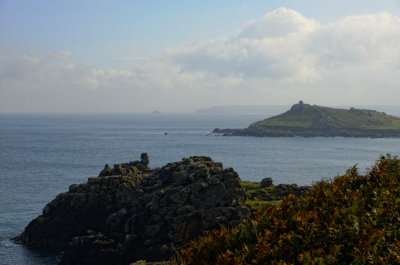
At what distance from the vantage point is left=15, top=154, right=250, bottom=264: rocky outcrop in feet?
184

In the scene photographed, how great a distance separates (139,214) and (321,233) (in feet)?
153

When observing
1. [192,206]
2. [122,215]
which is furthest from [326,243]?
[122,215]

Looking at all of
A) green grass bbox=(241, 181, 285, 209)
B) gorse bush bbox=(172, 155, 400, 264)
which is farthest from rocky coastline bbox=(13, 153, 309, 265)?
gorse bush bbox=(172, 155, 400, 264)

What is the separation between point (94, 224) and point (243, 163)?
10329cm

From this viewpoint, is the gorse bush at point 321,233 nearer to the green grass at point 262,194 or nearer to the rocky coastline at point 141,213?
the rocky coastline at point 141,213

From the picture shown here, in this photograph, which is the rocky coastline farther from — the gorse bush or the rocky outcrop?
the gorse bush

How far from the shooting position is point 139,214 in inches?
2416

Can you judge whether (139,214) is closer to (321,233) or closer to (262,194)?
(262,194)

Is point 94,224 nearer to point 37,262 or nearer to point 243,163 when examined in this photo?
point 37,262

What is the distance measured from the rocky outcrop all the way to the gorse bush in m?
33.9

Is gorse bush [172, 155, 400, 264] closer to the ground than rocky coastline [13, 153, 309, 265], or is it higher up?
higher up

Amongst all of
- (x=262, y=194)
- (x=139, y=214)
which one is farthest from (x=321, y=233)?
(x=262, y=194)

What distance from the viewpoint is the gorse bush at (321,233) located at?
16266 mm

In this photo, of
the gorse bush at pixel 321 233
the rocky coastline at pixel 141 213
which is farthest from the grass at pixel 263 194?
the gorse bush at pixel 321 233
